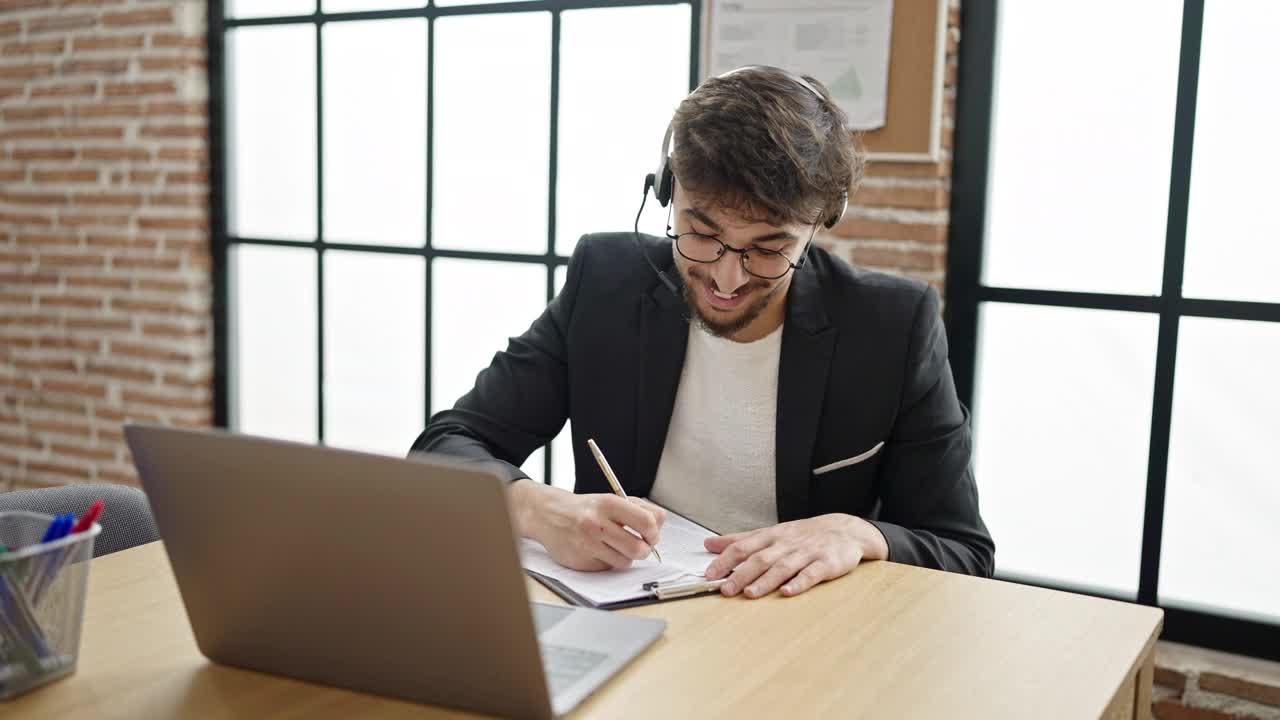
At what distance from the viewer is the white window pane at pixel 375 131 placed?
341 cm

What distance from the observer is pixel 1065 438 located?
2584mm

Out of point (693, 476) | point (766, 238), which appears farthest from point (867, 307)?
point (693, 476)

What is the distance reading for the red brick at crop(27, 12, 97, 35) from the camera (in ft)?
12.1

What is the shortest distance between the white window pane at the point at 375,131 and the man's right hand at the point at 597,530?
2.15 meters

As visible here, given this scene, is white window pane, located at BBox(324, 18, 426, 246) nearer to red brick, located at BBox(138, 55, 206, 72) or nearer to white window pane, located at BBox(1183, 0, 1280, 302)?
red brick, located at BBox(138, 55, 206, 72)

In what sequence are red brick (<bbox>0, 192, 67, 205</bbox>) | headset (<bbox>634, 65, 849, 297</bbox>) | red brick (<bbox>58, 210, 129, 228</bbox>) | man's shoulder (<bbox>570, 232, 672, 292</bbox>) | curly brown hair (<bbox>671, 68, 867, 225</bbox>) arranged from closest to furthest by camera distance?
curly brown hair (<bbox>671, 68, 867, 225</bbox>) → headset (<bbox>634, 65, 849, 297</bbox>) → man's shoulder (<bbox>570, 232, 672, 292</bbox>) → red brick (<bbox>58, 210, 129, 228</bbox>) → red brick (<bbox>0, 192, 67, 205</bbox>)

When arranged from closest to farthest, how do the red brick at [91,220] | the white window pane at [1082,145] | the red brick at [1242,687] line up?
the red brick at [1242,687]
the white window pane at [1082,145]
the red brick at [91,220]

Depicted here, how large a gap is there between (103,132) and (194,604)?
3116 mm

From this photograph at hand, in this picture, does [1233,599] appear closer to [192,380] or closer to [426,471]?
A: [426,471]

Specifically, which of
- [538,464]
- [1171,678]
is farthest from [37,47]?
[1171,678]

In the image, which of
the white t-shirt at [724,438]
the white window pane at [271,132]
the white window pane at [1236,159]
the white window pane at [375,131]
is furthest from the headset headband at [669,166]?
the white window pane at [271,132]

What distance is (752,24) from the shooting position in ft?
8.84

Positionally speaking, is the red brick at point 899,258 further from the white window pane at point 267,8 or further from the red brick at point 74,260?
the red brick at point 74,260

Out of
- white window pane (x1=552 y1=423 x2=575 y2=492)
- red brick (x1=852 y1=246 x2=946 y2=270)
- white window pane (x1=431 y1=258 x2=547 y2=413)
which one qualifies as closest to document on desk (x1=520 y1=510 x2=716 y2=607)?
red brick (x1=852 y1=246 x2=946 y2=270)
